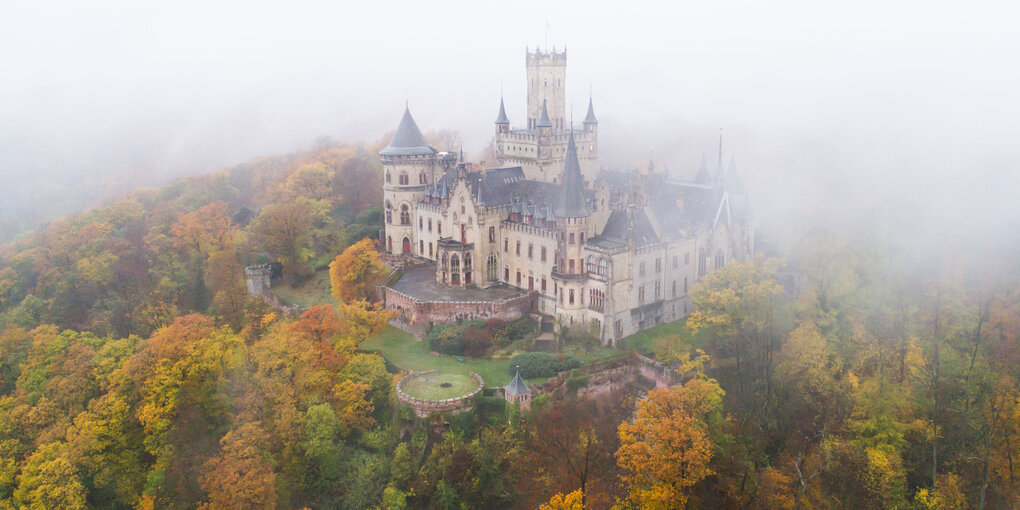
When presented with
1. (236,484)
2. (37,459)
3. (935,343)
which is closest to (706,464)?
(935,343)

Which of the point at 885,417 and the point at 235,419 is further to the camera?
the point at 235,419

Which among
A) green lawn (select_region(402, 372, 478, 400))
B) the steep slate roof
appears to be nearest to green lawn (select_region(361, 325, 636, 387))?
green lawn (select_region(402, 372, 478, 400))

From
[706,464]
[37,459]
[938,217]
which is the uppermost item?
[938,217]

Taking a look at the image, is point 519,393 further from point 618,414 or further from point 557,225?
point 557,225

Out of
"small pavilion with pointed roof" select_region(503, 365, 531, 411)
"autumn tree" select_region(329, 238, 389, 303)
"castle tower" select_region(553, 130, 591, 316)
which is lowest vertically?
"small pavilion with pointed roof" select_region(503, 365, 531, 411)

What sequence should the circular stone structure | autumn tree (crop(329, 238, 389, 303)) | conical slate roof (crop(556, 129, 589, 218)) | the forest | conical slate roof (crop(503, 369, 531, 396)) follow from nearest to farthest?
the forest
conical slate roof (crop(503, 369, 531, 396))
the circular stone structure
conical slate roof (crop(556, 129, 589, 218))
autumn tree (crop(329, 238, 389, 303))

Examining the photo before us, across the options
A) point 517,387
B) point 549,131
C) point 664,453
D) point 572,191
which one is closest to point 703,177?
point 549,131

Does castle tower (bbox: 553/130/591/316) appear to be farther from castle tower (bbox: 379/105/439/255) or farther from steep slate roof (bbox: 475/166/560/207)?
castle tower (bbox: 379/105/439/255)

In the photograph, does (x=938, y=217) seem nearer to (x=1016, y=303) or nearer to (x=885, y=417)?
(x=1016, y=303)
